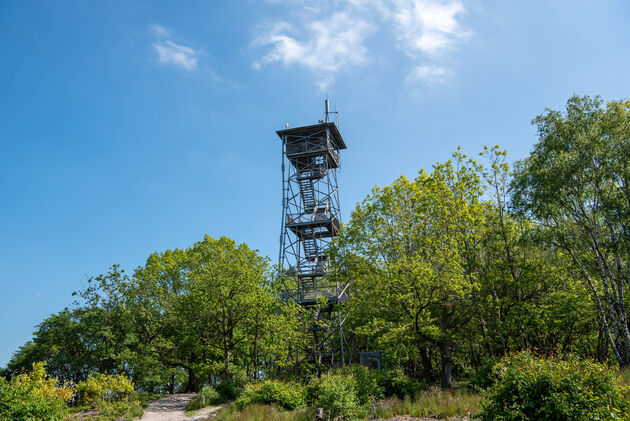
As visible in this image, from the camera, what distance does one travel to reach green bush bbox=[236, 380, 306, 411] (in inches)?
695

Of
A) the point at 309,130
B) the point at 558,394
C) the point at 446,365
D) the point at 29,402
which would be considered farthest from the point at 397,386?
the point at 309,130

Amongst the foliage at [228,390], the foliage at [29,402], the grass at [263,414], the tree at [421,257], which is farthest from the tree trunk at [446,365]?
the foliage at [29,402]

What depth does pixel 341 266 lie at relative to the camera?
74.5 feet

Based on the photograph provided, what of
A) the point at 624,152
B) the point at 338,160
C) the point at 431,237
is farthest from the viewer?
the point at 338,160

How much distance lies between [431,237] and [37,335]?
93.3 ft

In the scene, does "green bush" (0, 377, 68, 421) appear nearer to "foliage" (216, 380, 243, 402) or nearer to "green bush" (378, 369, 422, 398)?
"foliage" (216, 380, 243, 402)

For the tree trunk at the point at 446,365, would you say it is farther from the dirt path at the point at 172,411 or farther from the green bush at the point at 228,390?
the dirt path at the point at 172,411

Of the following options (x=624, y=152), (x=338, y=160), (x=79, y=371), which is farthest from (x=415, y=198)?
(x=79, y=371)

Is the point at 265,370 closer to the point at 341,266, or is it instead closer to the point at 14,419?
the point at 341,266

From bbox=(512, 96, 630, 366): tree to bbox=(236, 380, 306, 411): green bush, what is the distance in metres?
13.3

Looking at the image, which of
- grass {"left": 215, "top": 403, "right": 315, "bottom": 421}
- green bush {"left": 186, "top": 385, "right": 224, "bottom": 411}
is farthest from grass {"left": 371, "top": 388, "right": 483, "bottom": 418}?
green bush {"left": 186, "top": 385, "right": 224, "bottom": 411}

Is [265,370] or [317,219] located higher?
[317,219]

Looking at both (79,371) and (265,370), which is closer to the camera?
(265,370)

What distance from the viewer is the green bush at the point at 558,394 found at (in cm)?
766
